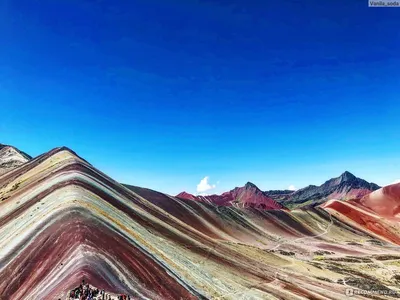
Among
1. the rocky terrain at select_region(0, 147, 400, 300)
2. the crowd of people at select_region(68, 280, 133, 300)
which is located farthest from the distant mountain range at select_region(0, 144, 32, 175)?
the crowd of people at select_region(68, 280, 133, 300)

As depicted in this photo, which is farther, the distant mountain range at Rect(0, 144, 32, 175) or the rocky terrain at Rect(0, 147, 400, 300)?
the distant mountain range at Rect(0, 144, 32, 175)

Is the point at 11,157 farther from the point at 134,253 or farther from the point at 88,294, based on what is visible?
the point at 88,294

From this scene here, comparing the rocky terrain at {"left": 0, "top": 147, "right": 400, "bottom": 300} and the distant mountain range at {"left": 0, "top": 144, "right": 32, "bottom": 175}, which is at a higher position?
the distant mountain range at {"left": 0, "top": 144, "right": 32, "bottom": 175}

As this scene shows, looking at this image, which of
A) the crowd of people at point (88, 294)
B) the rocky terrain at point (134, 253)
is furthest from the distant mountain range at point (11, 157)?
the crowd of people at point (88, 294)

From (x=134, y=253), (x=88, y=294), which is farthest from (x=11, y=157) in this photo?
(x=88, y=294)

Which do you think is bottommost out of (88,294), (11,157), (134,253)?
(88,294)

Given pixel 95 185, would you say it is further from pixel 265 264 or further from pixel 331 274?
pixel 331 274

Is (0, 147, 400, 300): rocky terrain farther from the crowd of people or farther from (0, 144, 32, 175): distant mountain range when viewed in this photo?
(0, 144, 32, 175): distant mountain range

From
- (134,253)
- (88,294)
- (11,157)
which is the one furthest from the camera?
(11,157)
